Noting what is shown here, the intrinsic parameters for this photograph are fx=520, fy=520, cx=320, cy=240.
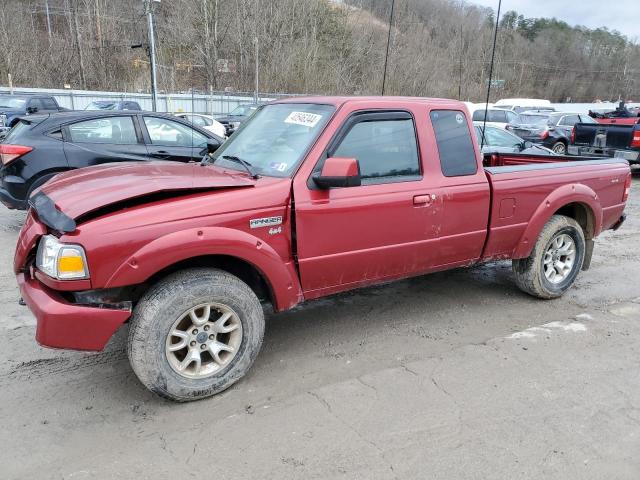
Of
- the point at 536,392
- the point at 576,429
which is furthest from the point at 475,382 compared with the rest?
the point at 576,429

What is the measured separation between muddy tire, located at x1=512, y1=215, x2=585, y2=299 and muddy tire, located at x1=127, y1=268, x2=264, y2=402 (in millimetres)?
2874

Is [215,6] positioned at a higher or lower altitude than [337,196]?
higher

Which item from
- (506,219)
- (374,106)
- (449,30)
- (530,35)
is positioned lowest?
(506,219)

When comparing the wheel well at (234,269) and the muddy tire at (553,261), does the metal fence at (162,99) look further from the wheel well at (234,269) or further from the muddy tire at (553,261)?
the wheel well at (234,269)

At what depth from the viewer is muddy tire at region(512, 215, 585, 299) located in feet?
16.3

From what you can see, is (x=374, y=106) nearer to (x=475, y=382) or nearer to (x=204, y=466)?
(x=475, y=382)

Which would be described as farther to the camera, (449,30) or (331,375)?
(449,30)

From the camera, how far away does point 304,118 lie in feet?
12.9

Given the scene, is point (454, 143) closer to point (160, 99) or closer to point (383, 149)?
point (383, 149)

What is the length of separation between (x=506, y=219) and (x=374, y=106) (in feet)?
5.35

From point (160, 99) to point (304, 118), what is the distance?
2960cm

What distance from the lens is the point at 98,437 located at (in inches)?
116

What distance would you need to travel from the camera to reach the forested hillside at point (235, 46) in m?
36.9

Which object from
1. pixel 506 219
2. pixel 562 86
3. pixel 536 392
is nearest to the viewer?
pixel 536 392
